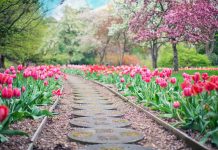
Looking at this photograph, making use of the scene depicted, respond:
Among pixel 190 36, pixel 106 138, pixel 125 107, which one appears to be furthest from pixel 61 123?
pixel 190 36

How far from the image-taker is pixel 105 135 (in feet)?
21.9

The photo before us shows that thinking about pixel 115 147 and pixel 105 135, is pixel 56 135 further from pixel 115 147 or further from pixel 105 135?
pixel 115 147

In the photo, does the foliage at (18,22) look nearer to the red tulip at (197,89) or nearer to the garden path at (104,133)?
the garden path at (104,133)

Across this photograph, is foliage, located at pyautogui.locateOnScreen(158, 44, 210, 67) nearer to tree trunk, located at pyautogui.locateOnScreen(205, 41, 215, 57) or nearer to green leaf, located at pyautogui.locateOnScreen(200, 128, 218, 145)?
tree trunk, located at pyautogui.locateOnScreen(205, 41, 215, 57)

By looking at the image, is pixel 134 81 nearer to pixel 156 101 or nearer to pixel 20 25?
pixel 156 101

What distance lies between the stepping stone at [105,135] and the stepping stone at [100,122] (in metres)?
0.48

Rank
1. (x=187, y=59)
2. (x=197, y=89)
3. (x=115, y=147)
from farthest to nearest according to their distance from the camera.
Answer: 1. (x=187, y=59)
2. (x=197, y=89)
3. (x=115, y=147)

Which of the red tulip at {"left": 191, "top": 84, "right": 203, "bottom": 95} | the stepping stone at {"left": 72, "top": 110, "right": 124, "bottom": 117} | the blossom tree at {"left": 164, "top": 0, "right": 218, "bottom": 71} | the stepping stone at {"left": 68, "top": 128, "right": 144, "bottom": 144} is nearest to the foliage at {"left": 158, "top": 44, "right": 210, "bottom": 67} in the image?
the blossom tree at {"left": 164, "top": 0, "right": 218, "bottom": 71}

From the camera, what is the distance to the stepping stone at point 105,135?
6.19 meters

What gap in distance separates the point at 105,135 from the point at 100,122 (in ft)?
4.76

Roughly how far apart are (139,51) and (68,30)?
1328 centimetres

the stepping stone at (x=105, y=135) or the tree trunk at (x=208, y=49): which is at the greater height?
the tree trunk at (x=208, y=49)

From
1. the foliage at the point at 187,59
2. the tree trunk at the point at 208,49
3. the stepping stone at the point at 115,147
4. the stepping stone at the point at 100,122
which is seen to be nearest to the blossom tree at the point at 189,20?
the stepping stone at the point at 100,122

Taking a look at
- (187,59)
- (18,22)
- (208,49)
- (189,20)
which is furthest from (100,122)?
(208,49)
